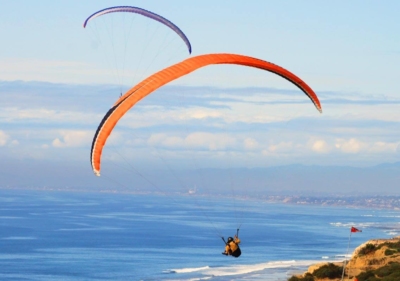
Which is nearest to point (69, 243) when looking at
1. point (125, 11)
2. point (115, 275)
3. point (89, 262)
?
point (89, 262)

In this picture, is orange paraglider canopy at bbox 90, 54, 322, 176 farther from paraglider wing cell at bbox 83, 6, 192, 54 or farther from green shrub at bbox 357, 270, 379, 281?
green shrub at bbox 357, 270, 379, 281

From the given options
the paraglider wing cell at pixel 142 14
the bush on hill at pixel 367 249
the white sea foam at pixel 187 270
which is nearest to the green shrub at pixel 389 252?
the bush on hill at pixel 367 249

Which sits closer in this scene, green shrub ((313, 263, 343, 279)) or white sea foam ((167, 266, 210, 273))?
green shrub ((313, 263, 343, 279))

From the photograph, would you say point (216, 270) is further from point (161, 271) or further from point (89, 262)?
point (89, 262)

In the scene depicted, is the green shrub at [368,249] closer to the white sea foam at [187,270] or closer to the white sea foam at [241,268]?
the white sea foam at [241,268]

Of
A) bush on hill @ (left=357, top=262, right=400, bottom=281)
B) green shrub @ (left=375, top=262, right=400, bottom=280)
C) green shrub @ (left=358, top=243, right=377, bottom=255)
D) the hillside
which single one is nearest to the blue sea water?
green shrub @ (left=358, top=243, right=377, bottom=255)

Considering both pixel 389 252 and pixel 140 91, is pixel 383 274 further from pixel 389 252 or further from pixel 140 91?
pixel 140 91

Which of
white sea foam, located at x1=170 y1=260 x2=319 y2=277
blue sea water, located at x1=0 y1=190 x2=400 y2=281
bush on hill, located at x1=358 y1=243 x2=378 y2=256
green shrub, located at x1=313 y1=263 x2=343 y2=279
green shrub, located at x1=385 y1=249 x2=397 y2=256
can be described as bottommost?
green shrub, located at x1=313 y1=263 x2=343 y2=279
